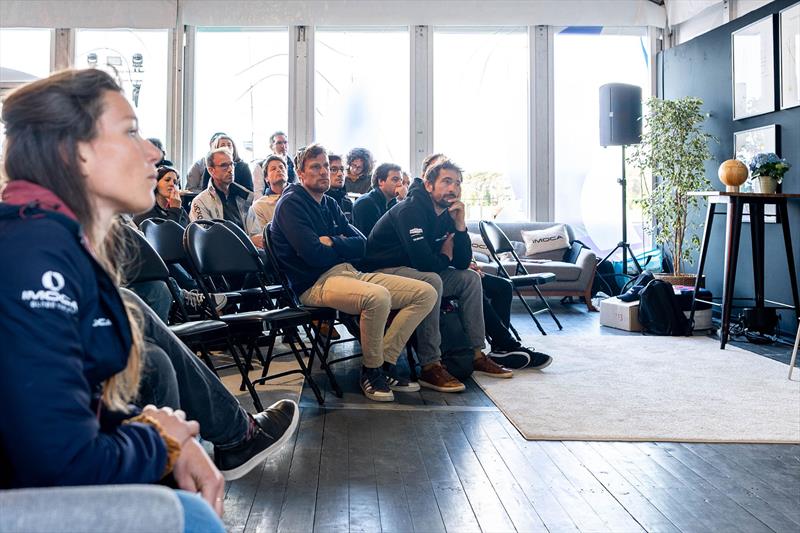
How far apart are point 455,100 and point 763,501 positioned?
7049mm

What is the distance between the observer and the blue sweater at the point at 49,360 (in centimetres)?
84

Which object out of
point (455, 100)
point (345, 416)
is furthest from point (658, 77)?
point (345, 416)

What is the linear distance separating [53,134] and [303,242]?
284cm

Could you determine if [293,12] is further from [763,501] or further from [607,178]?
[763,501]

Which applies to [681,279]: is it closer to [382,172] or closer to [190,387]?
[382,172]

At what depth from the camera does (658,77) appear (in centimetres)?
857

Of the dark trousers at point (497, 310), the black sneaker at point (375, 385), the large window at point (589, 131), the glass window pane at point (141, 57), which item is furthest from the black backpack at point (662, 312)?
the glass window pane at point (141, 57)

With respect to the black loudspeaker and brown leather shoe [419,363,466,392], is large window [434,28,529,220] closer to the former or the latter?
the black loudspeaker

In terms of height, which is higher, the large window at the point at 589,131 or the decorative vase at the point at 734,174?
the large window at the point at 589,131

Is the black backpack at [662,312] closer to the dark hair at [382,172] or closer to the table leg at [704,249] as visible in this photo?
the table leg at [704,249]

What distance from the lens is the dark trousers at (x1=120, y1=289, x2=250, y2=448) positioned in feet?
5.50

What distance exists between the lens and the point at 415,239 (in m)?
4.11

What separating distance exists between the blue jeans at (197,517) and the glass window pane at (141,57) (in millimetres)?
8330

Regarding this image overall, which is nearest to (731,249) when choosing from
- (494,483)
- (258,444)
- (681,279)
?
(681,279)
